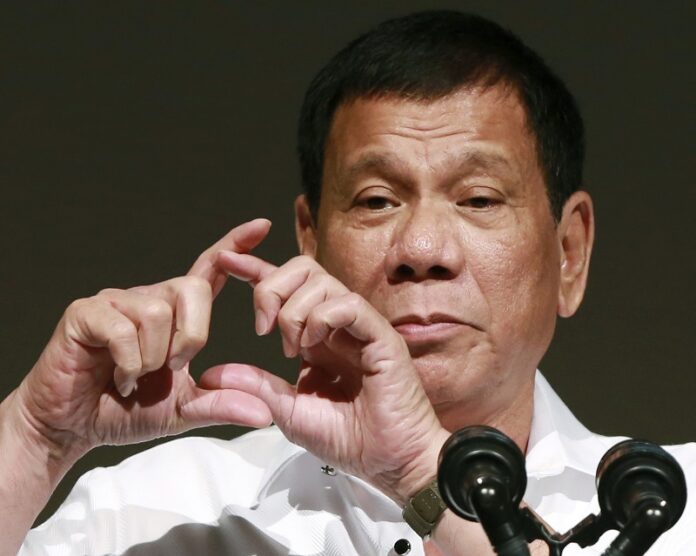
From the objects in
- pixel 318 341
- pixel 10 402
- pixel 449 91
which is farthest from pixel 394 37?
pixel 10 402

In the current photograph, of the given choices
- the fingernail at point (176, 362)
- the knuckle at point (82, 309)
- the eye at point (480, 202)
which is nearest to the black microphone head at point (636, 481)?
the fingernail at point (176, 362)

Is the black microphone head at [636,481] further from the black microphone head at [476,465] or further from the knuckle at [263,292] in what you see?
the knuckle at [263,292]

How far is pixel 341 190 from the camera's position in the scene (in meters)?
2.08

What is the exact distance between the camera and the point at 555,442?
2152 mm

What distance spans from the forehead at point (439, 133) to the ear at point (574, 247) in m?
0.18

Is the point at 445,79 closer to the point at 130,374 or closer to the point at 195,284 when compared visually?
the point at 195,284

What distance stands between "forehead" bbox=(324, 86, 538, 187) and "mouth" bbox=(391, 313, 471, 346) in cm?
27

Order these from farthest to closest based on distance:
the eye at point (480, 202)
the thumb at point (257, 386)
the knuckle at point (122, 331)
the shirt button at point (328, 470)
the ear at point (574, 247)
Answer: the ear at point (574, 247) → the shirt button at point (328, 470) → the eye at point (480, 202) → the thumb at point (257, 386) → the knuckle at point (122, 331)

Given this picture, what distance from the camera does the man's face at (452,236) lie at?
190 cm

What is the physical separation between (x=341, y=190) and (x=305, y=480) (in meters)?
0.54

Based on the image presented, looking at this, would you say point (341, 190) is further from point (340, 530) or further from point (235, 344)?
point (235, 344)

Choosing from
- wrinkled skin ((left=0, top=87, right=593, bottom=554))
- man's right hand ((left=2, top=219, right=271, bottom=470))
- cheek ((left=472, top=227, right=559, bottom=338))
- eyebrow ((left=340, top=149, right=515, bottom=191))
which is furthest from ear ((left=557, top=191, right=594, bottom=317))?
man's right hand ((left=2, top=219, right=271, bottom=470))

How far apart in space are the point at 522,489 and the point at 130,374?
2.07ft

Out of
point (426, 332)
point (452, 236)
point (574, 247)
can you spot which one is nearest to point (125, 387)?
point (426, 332)
